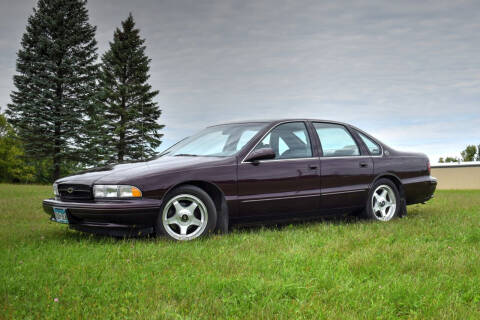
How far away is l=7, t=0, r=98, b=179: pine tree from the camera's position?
3481 centimetres

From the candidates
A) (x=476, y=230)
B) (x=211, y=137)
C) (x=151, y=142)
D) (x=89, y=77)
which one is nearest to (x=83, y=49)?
(x=89, y=77)

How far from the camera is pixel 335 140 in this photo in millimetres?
7309

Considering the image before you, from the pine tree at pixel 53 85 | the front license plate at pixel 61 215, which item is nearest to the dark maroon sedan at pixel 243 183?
the front license plate at pixel 61 215

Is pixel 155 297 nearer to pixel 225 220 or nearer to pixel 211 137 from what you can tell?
pixel 225 220

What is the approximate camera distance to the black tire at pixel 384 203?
743cm

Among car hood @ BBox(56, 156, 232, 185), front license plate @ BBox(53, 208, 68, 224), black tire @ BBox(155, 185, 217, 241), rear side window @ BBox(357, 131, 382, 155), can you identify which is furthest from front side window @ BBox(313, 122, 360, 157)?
front license plate @ BBox(53, 208, 68, 224)

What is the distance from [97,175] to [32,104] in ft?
104

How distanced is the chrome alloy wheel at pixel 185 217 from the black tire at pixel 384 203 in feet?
9.18

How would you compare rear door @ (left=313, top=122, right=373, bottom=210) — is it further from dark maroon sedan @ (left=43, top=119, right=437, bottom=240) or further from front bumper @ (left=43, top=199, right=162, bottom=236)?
front bumper @ (left=43, top=199, right=162, bottom=236)

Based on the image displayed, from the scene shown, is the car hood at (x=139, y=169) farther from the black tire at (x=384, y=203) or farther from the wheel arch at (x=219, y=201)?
the black tire at (x=384, y=203)

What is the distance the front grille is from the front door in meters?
1.76

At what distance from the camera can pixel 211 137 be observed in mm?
7027

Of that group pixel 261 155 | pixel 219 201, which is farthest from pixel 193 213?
pixel 261 155

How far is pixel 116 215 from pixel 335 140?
3405 millimetres
